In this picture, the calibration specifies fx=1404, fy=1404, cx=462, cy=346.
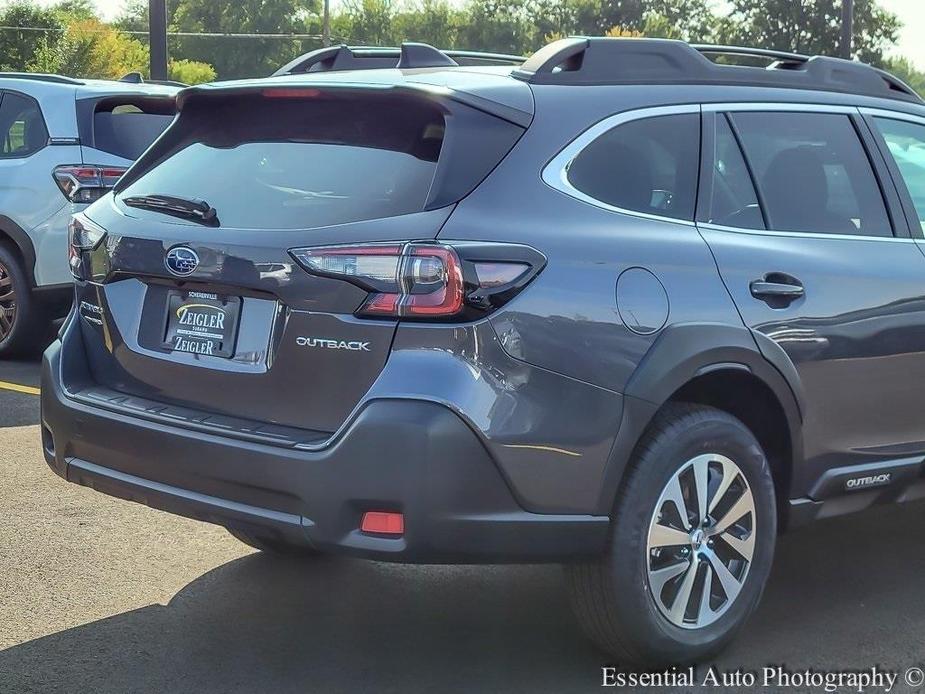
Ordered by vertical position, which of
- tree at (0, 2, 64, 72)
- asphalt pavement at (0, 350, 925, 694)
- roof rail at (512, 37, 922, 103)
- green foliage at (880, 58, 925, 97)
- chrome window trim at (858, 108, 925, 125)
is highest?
roof rail at (512, 37, 922, 103)

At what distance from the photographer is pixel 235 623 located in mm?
4344

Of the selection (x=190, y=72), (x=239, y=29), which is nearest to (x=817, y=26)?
(x=190, y=72)

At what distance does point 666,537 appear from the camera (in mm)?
3893

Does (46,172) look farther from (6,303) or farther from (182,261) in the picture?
(182,261)

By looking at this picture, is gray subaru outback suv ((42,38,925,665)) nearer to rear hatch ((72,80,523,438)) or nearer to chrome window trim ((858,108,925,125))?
rear hatch ((72,80,523,438))

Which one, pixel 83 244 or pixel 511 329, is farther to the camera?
pixel 83 244

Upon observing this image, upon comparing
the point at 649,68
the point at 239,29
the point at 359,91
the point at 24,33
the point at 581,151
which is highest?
the point at 649,68

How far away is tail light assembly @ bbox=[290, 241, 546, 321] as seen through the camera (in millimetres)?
3463

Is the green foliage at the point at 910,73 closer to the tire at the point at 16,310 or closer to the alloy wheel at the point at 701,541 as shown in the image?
the tire at the point at 16,310

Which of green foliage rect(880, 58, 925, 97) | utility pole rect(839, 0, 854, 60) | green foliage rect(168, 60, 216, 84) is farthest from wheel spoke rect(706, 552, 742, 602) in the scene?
green foliage rect(880, 58, 925, 97)

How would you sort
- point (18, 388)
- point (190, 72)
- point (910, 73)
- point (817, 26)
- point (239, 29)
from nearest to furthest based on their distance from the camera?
Result: point (18, 388) < point (817, 26) < point (190, 72) < point (239, 29) < point (910, 73)

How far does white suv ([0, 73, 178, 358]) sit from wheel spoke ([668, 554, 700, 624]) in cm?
578

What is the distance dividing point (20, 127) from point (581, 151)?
19.9 ft

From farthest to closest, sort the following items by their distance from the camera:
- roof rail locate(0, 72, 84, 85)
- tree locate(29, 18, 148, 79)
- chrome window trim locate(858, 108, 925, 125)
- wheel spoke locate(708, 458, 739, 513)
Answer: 1. tree locate(29, 18, 148, 79)
2. roof rail locate(0, 72, 84, 85)
3. chrome window trim locate(858, 108, 925, 125)
4. wheel spoke locate(708, 458, 739, 513)
